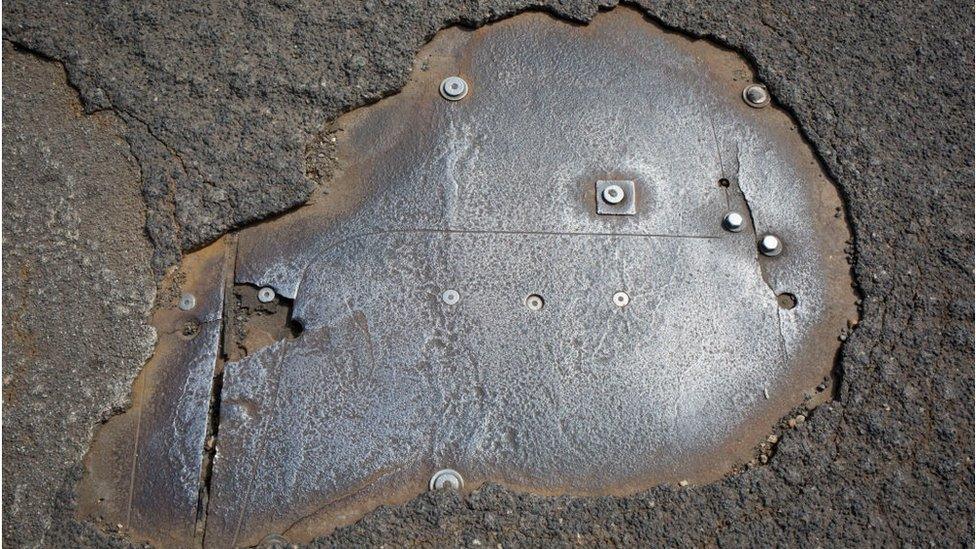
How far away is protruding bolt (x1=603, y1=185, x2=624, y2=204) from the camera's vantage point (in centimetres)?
194

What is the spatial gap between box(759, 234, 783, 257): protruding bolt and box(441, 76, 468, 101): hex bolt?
0.85m

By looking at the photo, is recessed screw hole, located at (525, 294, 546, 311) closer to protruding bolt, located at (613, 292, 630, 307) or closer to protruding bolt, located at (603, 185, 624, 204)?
protruding bolt, located at (613, 292, 630, 307)

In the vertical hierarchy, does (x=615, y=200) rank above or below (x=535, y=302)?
above

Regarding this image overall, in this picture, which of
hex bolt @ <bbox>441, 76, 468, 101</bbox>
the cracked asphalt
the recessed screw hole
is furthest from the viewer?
hex bolt @ <bbox>441, 76, 468, 101</bbox>

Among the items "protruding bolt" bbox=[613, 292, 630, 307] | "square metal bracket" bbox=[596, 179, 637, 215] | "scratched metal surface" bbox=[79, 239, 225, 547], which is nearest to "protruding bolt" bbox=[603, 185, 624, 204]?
"square metal bracket" bbox=[596, 179, 637, 215]

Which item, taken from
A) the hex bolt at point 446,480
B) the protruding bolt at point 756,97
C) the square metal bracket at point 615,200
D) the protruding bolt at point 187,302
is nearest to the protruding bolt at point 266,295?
the protruding bolt at point 187,302

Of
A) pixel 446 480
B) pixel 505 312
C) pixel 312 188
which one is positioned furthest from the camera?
pixel 312 188

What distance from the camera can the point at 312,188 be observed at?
197 cm

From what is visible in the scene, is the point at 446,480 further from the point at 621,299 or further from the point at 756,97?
the point at 756,97

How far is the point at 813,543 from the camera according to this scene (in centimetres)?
172

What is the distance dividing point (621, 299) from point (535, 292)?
21 centimetres

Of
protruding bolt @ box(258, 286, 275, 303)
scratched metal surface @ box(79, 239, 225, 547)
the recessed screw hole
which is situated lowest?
scratched metal surface @ box(79, 239, 225, 547)

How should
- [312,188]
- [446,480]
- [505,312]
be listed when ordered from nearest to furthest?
1. [446,480]
2. [505,312]
3. [312,188]

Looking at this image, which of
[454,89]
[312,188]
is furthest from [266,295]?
[454,89]
